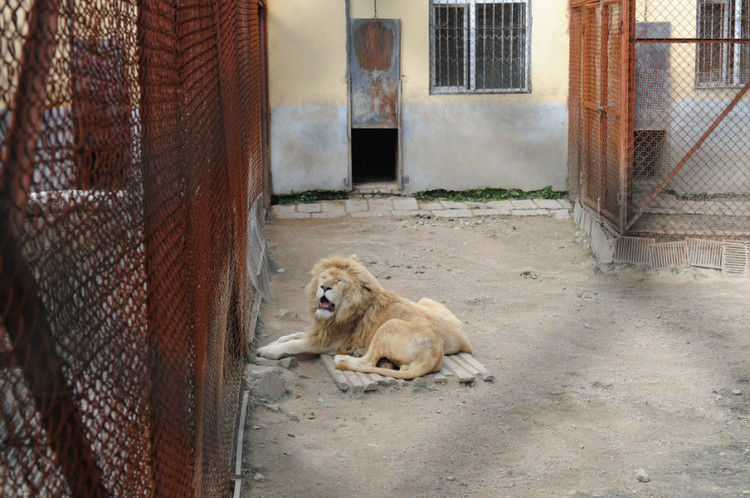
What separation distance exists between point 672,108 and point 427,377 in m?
8.06

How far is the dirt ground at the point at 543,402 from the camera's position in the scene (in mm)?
5008

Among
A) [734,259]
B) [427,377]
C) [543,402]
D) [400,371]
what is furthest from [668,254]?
[400,371]

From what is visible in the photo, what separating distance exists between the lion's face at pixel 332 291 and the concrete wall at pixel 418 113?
22.5ft

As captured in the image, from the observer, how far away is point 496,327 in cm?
808

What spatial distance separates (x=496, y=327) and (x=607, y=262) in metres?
2.60

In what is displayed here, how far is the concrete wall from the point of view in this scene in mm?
13305

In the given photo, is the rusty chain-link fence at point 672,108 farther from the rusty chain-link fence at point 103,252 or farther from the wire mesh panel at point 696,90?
the rusty chain-link fence at point 103,252

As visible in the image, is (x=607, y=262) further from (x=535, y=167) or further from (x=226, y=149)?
(x=226, y=149)

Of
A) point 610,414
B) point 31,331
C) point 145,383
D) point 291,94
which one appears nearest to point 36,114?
point 31,331

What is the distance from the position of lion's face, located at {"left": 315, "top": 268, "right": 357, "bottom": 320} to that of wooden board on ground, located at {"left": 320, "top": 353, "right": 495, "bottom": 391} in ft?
1.36

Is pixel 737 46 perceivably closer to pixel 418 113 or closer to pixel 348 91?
pixel 418 113

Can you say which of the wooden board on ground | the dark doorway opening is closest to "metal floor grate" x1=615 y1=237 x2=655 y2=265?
the wooden board on ground

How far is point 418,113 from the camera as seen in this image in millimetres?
13609

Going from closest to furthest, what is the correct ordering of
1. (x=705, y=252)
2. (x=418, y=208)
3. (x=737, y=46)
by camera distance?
(x=705, y=252), (x=418, y=208), (x=737, y=46)
